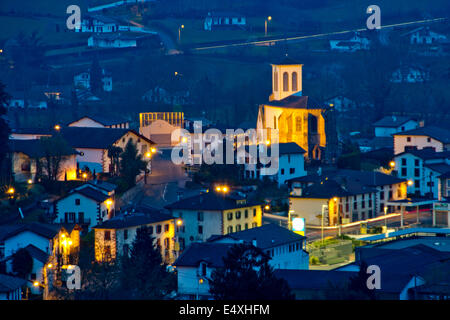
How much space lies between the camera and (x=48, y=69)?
101312 mm

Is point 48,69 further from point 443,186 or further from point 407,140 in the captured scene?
point 443,186

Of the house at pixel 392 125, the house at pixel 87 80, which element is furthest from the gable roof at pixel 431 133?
the house at pixel 87 80

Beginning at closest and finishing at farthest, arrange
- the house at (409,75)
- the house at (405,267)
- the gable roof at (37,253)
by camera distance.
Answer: the house at (405,267) < the gable roof at (37,253) < the house at (409,75)

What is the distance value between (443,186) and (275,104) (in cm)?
1365

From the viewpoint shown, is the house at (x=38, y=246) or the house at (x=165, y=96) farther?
the house at (x=165, y=96)

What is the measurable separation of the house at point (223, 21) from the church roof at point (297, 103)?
46051 mm

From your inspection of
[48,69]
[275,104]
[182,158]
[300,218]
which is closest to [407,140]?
[275,104]

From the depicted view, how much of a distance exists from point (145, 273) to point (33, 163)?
15668mm

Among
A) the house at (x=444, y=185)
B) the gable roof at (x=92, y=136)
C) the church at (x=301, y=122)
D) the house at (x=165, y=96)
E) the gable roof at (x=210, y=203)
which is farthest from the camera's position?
the house at (x=165, y=96)

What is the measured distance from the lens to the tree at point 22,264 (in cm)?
4147

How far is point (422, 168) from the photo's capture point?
60812 millimetres

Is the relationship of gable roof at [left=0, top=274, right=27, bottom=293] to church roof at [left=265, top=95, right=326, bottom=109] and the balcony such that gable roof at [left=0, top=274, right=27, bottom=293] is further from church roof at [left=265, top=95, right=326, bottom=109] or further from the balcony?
church roof at [left=265, top=95, right=326, bottom=109]

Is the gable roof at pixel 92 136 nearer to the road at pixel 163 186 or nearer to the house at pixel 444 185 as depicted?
the road at pixel 163 186

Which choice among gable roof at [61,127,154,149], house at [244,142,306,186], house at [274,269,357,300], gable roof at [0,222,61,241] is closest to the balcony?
gable roof at [0,222,61,241]
